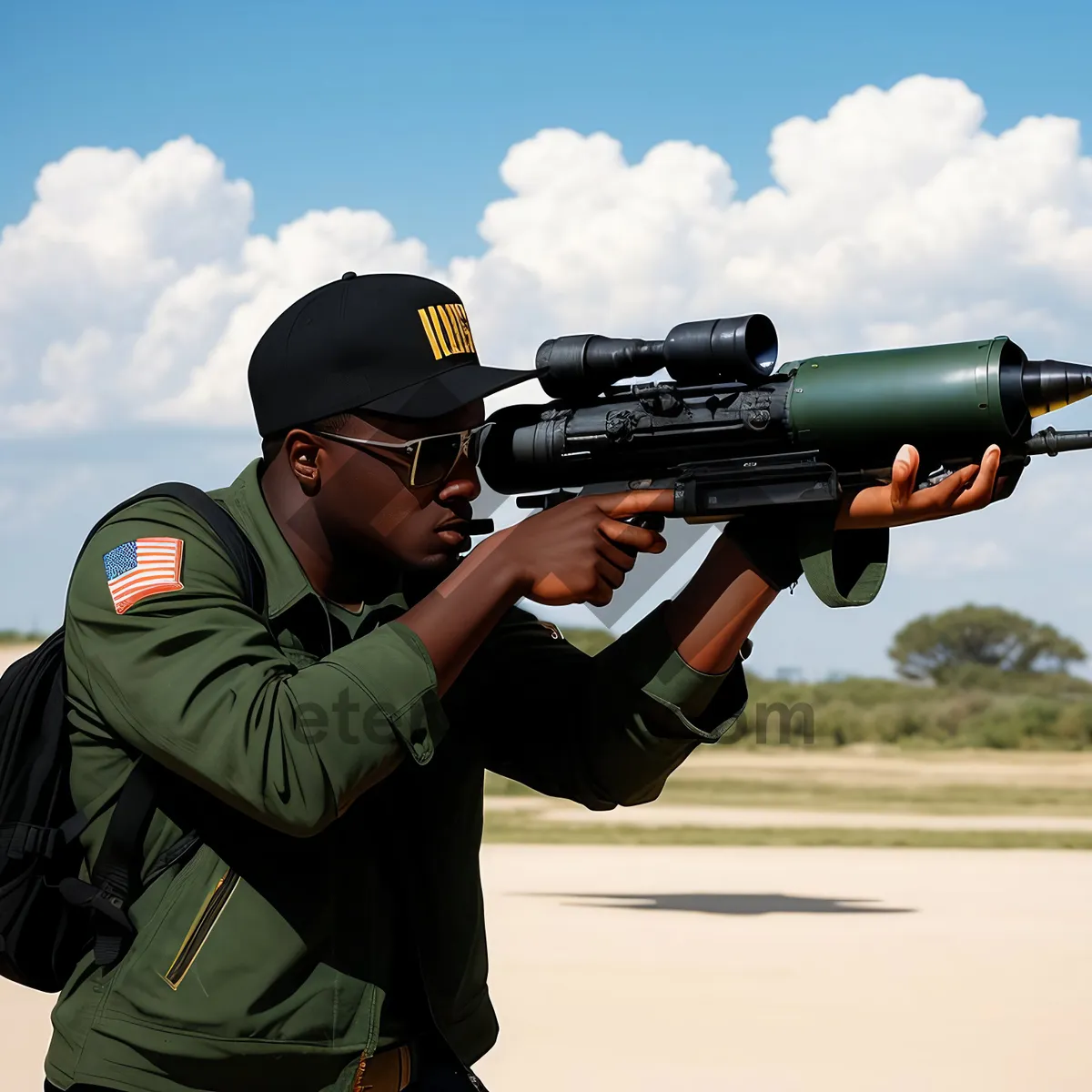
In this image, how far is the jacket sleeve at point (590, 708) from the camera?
12.2ft

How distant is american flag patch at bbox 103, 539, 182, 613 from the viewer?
10.5 ft

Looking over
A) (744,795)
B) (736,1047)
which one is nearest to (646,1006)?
(736,1047)

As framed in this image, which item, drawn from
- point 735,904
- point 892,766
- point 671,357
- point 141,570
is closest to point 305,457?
point 141,570

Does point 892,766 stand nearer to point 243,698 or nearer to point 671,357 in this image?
point 671,357

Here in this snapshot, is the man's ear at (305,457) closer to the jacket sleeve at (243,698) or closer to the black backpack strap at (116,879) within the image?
the jacket sleeve at (243,698)

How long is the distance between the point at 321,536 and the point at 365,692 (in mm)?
595

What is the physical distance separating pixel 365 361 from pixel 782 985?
1084 centimetres

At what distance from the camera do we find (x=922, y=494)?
10.8 feet

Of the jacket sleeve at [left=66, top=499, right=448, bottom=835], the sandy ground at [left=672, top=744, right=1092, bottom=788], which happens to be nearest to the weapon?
the jacket sleeve at [left=66, top=499, right=448, bottom=835]

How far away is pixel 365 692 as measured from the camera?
311 cm

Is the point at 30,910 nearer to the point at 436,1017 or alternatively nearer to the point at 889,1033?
the point at 436,1017

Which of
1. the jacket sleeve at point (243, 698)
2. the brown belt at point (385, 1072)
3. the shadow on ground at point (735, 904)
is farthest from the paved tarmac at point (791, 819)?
the jacket sleeve at point (243, 698)

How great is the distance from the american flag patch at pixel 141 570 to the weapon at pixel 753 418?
904 millimetres

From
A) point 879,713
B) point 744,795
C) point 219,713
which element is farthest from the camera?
point 879,713
